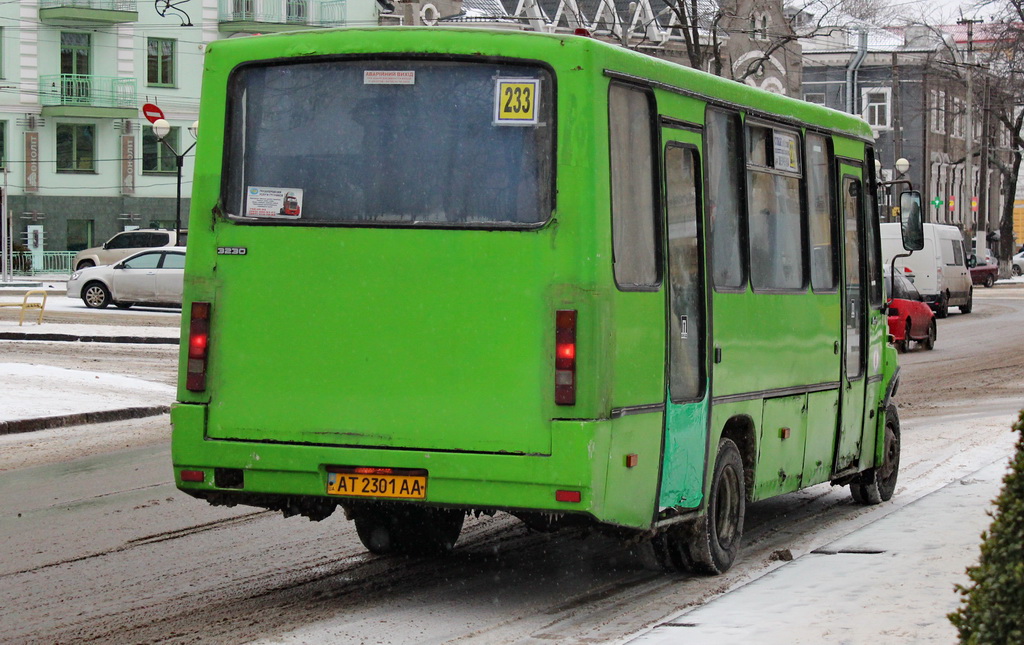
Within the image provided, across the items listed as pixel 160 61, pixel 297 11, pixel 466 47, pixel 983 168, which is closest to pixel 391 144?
pixel 466 47

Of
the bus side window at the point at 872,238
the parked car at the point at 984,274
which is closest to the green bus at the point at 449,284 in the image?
the bus side window at the point at 872,238

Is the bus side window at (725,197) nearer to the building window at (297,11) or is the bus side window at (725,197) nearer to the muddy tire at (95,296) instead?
the muddy tire at (95,296)

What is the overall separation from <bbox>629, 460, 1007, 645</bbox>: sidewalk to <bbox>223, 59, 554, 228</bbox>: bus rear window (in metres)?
2.04

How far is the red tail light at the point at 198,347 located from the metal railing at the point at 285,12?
54656 mm

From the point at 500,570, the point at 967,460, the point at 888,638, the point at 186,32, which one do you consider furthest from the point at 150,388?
the point at 186,32

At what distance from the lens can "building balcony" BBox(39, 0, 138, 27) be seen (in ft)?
191

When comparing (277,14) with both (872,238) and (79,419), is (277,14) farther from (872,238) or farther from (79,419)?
(872,238)

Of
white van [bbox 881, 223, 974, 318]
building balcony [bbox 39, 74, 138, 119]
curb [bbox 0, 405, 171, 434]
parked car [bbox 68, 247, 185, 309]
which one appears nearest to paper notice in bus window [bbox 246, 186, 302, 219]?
curb [bbox 0, 405, 171, 434]

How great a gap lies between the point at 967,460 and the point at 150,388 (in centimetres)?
1026

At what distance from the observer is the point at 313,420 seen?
7.42 m

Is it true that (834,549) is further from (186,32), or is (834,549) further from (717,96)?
(186,32)

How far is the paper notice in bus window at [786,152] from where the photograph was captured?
960 centimetres

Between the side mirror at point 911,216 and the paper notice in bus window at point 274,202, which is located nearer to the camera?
the paper notice in bus window at point 274,202

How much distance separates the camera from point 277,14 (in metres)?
62.7
